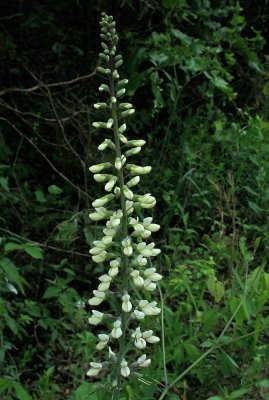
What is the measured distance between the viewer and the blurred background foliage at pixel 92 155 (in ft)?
13.0

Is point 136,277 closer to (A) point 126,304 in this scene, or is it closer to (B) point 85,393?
(A) point 126,304

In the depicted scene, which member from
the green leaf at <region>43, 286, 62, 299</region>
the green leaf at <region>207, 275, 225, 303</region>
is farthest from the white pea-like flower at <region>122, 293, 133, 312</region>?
the green leaf at <region>43, 286, 62, 299</region>

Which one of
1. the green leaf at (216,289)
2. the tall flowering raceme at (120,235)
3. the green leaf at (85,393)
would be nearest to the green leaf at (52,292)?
the green leaf at (85,393)

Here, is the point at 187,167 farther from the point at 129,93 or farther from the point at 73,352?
the point at 73,352

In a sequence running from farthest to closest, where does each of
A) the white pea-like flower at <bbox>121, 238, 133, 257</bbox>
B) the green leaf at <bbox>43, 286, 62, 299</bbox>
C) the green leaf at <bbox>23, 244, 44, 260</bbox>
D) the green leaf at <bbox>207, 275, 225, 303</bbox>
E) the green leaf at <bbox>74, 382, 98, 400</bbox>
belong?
the green leaf at <bbox>43, 286, 62, 299</bbox> < the green leaf at <bbox>23, 244, 44, 260</bbox> < the green leaf at <bbox>207, 275, 225, 303</bbox> < the green leaf at <bbox>74, 382, 98, 400</bbox> < the white pea-like flower at <bbox>121, 238, 133, 257</bbox>

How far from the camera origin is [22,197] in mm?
4598

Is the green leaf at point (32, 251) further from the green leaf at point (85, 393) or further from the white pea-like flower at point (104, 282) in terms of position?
the white pea-like flower at point (104, 282)

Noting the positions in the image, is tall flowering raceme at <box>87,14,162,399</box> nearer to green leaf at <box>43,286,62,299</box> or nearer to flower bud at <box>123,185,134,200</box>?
flower bud at <box>123,185,134,200</box>

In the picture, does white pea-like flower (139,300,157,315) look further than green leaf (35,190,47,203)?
No

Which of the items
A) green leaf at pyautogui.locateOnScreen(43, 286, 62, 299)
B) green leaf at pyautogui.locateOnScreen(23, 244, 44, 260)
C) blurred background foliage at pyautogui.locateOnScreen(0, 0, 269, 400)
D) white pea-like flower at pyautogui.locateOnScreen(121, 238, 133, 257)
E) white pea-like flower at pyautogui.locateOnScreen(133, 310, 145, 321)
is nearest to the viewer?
white pea-like flower at pyautogui.locateOnScreen(121, 238, 133, 257)

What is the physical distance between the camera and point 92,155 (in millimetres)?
4922

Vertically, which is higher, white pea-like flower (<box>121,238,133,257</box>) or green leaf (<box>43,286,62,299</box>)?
white pea-like flower (<box>121,238,133,257</box>)

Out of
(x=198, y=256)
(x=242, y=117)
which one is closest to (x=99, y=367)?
(x=198, y=256)

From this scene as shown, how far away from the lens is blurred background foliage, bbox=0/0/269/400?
3.97 metres
